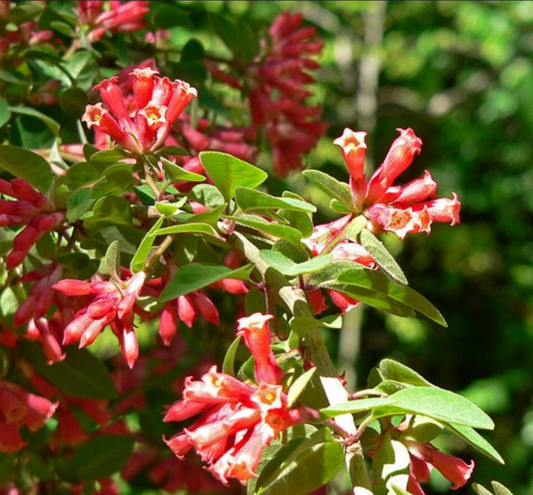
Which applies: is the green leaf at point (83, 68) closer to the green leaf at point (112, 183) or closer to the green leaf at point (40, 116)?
the green leaf at point (40, 116)

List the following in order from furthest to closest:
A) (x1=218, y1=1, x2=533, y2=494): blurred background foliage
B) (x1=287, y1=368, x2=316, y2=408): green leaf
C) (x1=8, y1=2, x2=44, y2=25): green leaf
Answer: (x1=218, y1=1, x2=533, y2=494): blurred background foliage, (x1=8, y1=2, x2=44, y2=25): green leaf, (x1=287, y1=368, x2=316, y2=408): green leaf

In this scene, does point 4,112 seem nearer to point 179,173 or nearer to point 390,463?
point 179,173

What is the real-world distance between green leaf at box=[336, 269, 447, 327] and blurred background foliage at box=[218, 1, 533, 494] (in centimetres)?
317

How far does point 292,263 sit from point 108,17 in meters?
0.58

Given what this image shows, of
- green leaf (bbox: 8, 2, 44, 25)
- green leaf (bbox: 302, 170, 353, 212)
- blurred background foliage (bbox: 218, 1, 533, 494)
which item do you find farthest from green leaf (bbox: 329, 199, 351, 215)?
blurred background foliage (bbox: 218, 1, 533, 494)

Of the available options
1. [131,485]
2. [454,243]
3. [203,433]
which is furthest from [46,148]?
[454,243]

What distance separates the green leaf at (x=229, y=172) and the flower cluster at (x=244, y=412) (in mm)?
125

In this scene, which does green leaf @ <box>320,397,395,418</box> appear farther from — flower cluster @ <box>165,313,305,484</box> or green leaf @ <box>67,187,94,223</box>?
green leaf @ <box>67,187,94,223</box>

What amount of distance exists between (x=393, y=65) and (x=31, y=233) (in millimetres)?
3805

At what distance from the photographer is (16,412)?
3.14ft

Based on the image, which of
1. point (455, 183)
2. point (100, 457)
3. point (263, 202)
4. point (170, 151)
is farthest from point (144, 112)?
point (455, 183)

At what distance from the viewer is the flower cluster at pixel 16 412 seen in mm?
955

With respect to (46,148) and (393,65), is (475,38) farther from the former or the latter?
(46,148)

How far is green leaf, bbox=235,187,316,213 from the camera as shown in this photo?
70cm
